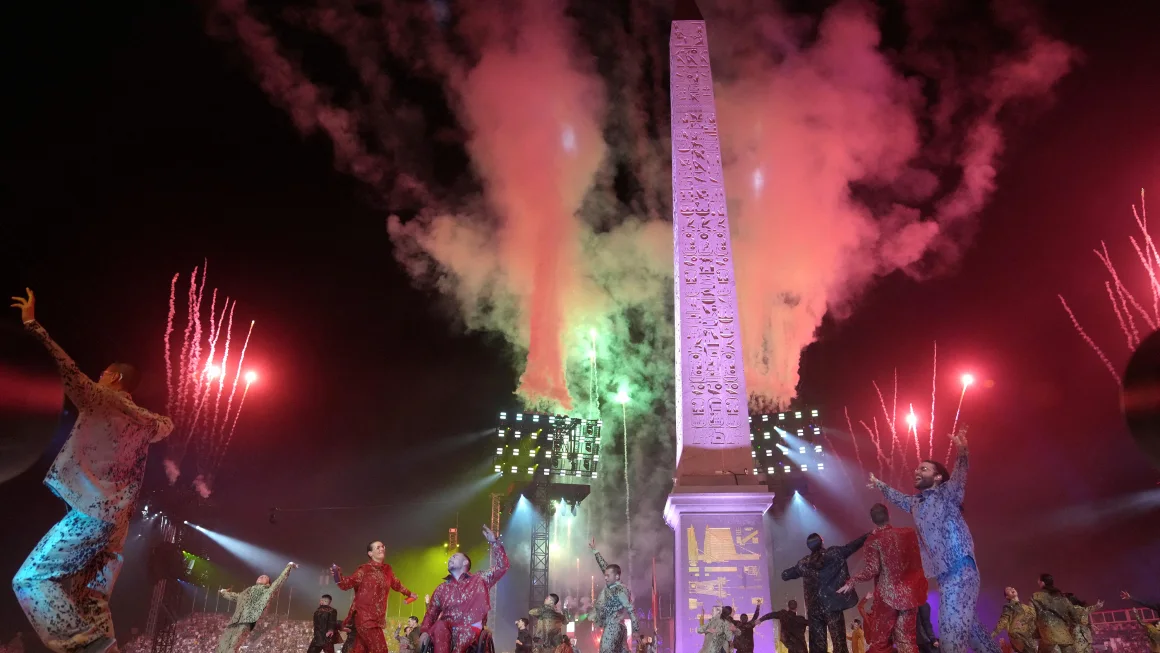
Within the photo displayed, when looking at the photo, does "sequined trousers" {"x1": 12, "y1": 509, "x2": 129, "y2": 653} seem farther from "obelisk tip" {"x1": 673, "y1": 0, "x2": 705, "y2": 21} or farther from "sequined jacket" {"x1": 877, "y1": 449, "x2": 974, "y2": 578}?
"obelisk tip" {"x1": 673, "y1": 0, "x2": 705, "y2": 21}

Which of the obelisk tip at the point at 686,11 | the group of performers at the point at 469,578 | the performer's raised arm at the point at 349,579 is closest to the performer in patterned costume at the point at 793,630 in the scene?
the group of performers at the point at 469,578

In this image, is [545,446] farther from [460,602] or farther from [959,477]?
[959,477]

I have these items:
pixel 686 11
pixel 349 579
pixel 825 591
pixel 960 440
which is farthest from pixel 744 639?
pixel 686 11

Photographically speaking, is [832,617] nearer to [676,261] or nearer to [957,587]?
[957,587]

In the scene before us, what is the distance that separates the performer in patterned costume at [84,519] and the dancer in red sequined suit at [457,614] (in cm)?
221

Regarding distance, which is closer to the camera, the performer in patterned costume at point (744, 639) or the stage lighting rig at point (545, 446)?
the performer in patterned costume at point (744, 639)

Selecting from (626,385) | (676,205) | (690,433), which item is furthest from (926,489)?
(626,385)

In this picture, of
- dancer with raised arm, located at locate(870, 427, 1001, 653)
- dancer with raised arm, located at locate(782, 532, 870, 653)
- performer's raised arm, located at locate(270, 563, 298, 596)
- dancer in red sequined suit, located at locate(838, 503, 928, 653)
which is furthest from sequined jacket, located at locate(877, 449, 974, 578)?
performer's raised arm, located at locate(270, 563, 298, 596)

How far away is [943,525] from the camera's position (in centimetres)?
526

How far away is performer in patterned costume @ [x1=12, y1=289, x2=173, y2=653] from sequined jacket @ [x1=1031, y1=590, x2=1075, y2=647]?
9041 millimetres

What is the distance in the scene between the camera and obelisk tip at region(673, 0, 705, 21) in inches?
705

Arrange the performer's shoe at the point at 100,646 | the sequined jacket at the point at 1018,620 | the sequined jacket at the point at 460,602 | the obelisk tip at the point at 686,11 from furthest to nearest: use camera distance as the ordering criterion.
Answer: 1. the obelisk tip at the point at 686,11
2. the sequined jacket at the point at 1018,620
3. the sequined jacket at the point at 460,602
4. the performer's shoe at the point at 100,646

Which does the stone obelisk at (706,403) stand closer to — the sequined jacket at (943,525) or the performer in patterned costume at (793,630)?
the performer in patterned costume at (793,630)

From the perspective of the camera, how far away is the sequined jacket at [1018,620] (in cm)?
759
